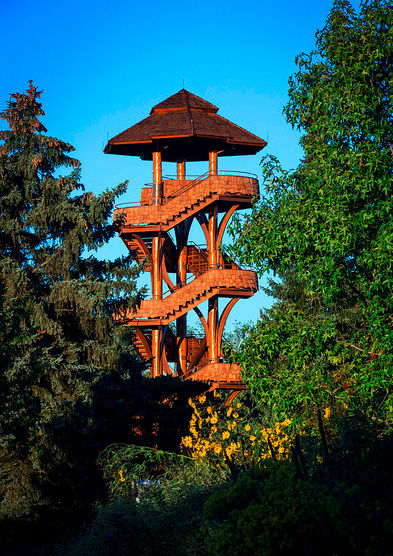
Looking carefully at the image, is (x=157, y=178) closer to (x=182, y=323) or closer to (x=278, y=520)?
(x=182, y=323)

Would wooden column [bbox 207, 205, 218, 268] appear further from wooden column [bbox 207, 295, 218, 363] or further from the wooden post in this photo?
the wooden post

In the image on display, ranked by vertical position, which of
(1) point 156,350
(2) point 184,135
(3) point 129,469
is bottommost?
(3) point 129,469

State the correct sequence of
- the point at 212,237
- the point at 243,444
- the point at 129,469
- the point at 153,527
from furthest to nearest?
1. the point at 212,237
2. the point at 129,469
3. the point at 243,444
4. the point at 153,527

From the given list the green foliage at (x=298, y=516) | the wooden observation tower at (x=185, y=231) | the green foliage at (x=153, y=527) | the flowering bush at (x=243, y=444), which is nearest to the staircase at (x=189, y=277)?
the wooden observation tower at (x=185, y=231)

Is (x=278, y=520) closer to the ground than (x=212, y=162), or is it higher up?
closer to the ground

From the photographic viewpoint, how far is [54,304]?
22.2 m

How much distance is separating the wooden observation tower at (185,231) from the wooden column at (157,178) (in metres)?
0.05

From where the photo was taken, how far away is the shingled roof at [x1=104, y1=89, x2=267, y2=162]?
123 ft

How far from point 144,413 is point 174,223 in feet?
46.7

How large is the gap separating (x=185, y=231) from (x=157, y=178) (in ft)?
11.5

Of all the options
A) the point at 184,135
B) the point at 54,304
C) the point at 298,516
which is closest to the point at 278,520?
the point at 298,516

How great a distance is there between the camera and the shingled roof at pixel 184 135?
1470 inches

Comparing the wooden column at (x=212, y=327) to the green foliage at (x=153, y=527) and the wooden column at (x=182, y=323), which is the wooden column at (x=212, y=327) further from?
the green foliage at (x=153, y=527)

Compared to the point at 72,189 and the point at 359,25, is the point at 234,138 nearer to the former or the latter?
the point at 72,189
